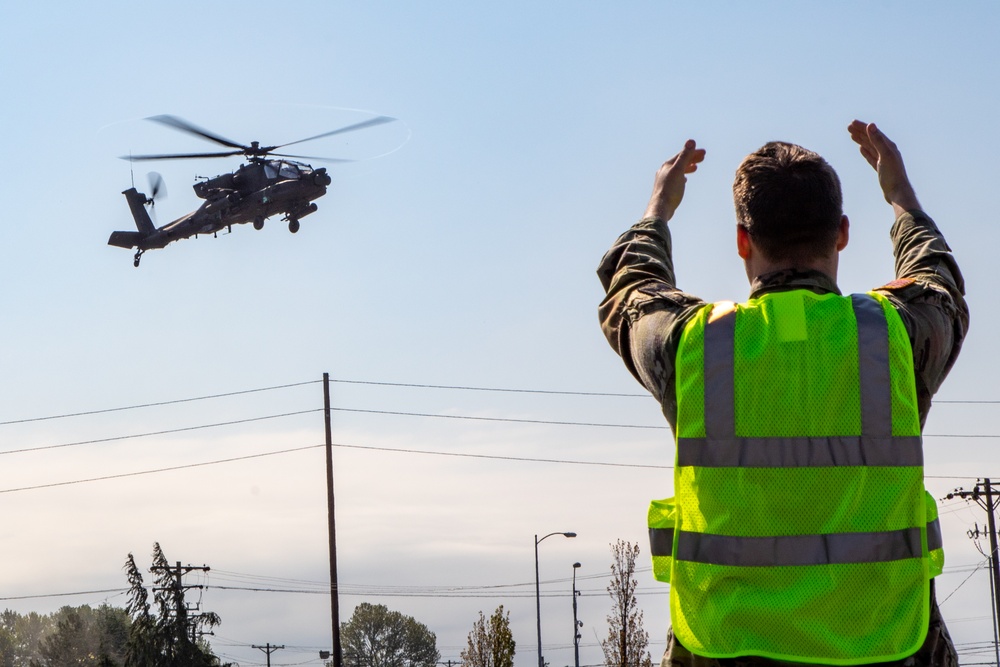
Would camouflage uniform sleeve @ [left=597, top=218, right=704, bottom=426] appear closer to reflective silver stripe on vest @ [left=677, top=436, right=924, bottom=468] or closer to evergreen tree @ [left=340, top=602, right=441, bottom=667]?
reflective silver stripe on vest @ [left=677, top=436, right=924, bottom=468]

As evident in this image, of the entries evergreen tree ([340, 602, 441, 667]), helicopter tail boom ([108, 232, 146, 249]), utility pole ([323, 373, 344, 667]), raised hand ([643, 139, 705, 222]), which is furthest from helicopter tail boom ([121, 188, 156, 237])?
evergreen tree ([340, 602, 441, 667])

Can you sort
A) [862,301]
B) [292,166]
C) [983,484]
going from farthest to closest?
1. [983,484]
2. [292,166]
3. [862,301]

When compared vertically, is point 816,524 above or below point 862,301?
below

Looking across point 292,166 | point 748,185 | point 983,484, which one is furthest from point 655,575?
point 983,484

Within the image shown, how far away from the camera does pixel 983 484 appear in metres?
52.5

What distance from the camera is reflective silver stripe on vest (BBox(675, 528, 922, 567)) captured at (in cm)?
264

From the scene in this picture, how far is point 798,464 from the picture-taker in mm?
2678

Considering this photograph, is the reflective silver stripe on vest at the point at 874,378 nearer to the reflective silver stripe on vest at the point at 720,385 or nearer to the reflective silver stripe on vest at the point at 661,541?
the reflective silver stripe on vest at the point at 720,385

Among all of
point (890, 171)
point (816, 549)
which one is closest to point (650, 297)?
point (816, 549)

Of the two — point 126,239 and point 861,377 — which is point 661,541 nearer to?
point 861,377

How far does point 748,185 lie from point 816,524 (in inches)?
28.6

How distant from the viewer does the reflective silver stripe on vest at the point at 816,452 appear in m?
2.68

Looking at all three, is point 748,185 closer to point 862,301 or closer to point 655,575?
point 862,301

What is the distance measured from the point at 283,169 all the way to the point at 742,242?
1369 inches
